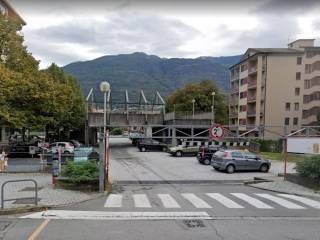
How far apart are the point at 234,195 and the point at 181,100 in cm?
6701

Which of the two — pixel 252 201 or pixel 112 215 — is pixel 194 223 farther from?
pixel 252 201

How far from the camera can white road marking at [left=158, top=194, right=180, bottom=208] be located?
12.5m

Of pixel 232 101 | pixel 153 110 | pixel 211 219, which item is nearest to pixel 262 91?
pixel 232 101

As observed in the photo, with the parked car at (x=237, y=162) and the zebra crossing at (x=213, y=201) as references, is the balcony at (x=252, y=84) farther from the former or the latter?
the zebra crossing at (x=213, y=201)

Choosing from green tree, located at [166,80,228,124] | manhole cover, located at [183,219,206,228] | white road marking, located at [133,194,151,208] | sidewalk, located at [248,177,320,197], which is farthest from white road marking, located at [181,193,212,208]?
green tree, located at [166,80,228,124]

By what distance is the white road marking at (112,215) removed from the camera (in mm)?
10328

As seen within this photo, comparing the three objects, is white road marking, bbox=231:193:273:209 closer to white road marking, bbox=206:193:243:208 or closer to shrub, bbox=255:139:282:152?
white road marking, bbox=206:193:243:208

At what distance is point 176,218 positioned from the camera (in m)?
10.4

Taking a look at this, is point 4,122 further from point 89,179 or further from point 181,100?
point 181,100

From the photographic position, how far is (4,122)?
2984cm

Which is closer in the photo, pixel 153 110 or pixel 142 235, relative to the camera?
pixel 142 235

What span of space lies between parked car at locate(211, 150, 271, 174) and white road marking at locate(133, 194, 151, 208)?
11.4 metres

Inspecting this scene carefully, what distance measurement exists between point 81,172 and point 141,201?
3.38m

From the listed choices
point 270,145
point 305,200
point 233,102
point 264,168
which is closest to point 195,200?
point 305,200
